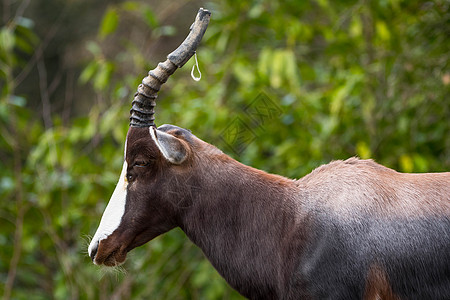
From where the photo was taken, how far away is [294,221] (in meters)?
3.52

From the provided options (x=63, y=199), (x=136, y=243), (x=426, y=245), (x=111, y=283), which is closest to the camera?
(x=426, y=245)

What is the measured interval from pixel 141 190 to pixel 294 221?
94 centimetres

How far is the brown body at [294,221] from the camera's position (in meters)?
3.26

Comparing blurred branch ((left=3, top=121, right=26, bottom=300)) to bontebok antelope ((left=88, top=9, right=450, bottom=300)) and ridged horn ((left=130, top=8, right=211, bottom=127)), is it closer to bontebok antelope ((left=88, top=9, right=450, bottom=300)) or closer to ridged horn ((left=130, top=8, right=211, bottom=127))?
Result: bontebok antelope ((left=88, top=9, right=450, bottom=300))

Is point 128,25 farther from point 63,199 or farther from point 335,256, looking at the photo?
point 335,256

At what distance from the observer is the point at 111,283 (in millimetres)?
8164

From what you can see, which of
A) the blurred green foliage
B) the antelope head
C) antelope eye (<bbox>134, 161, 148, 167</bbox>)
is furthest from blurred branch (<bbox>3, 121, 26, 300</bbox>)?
antelope eye (<bbox>134, 161, 148, 167</bbox>)

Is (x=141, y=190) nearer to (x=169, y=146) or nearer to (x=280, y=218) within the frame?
(x=169, y=146)

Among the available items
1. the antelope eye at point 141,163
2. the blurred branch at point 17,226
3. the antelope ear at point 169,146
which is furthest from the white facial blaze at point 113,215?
the blurred branch at point 17,226

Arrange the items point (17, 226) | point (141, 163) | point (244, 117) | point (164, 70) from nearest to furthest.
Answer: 1. point (164, 70)
2. point (141, 163)
3. point (244, 117)
4. point (17, 226)

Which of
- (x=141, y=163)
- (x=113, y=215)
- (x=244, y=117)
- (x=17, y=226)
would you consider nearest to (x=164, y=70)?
(x=141, y=163)

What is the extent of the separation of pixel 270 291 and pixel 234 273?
0.79 feet

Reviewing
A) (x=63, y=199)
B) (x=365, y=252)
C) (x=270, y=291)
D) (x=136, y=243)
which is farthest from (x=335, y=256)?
(x=63, y=199)

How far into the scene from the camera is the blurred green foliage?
21.9ft
